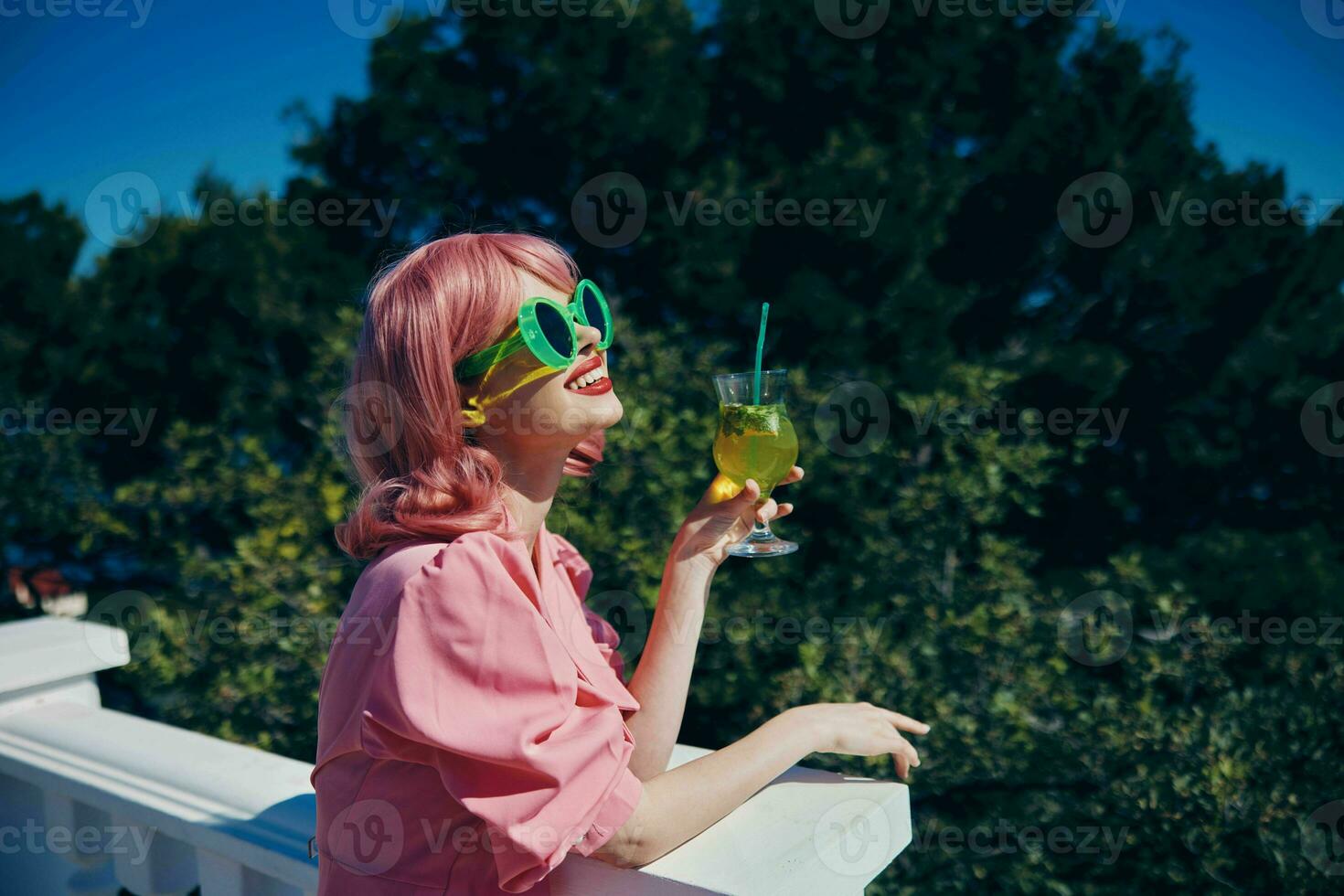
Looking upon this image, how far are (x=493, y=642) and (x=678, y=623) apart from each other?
46 centimetres

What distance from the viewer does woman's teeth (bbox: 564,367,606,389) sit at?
5.26ft

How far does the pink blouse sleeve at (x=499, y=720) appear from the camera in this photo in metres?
1.13

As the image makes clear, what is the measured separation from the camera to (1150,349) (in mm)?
4066

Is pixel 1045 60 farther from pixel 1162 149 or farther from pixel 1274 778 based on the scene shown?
pixel 1274 778

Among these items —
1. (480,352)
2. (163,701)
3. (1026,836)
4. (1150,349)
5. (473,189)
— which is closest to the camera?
(480,352)

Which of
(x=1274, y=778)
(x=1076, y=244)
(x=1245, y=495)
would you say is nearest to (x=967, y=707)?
(x=1274, y=778)

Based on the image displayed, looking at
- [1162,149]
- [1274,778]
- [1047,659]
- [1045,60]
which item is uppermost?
[1045,60]

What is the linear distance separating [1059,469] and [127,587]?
14.9 ft
